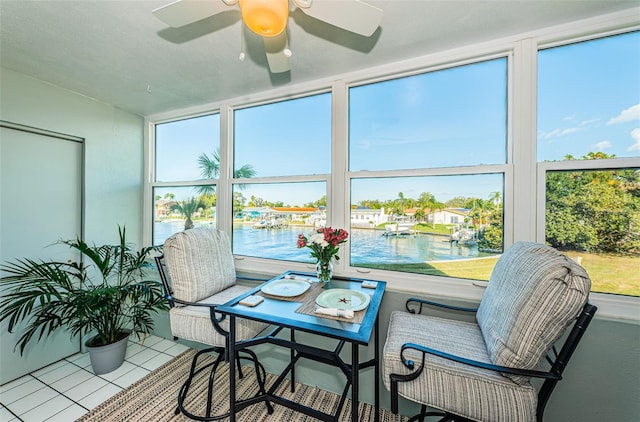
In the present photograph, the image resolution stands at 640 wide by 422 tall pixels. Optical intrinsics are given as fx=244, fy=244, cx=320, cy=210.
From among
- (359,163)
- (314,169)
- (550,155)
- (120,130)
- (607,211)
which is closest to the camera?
(607,211)

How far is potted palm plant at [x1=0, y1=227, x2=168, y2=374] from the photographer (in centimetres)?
181

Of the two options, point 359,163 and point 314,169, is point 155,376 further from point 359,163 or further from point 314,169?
point 359,163

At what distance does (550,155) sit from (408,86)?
1.02 meters

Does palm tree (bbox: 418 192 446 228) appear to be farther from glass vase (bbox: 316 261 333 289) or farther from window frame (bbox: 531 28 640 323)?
glass vase (bbox: 316 261 333 289)

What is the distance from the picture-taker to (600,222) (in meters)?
1.38

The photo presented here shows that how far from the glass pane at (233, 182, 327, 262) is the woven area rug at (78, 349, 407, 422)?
1026 mm

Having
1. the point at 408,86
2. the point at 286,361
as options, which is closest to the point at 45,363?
the point at 286,361

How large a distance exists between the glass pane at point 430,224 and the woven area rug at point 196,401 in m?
1.02

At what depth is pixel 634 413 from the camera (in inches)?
49.9

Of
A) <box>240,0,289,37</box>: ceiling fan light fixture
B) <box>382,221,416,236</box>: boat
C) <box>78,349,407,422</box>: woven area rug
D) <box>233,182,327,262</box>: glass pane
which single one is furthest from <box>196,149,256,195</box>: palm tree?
<box>78,349,407,422</box>: woven area rug

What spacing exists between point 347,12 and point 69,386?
3.17m

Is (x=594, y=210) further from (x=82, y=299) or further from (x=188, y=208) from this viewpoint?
(x=82, y=299)

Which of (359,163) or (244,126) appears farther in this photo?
(244,126)

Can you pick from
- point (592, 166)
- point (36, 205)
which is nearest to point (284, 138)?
point (592, 166)
